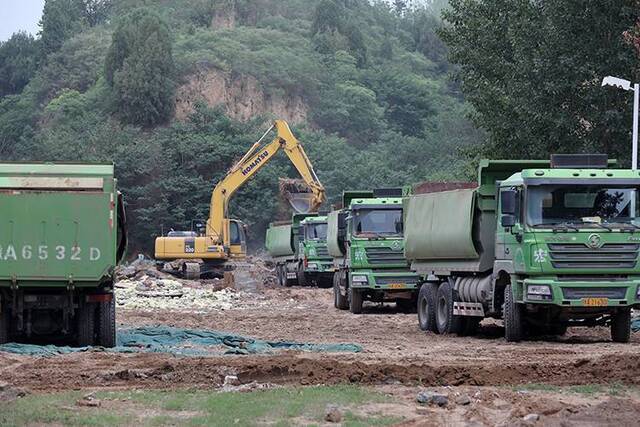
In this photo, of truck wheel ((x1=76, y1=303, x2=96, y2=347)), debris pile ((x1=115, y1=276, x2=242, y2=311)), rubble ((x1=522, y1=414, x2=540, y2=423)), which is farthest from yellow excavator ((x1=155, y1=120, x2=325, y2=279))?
rubble ((x1=522, y1=414, x2=540, y2=423))

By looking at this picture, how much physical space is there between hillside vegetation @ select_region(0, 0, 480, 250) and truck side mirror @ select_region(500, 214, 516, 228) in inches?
2457

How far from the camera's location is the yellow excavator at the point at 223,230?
187ft

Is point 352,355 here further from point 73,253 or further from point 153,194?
point 153,194

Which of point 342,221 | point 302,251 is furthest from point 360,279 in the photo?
point 302,251

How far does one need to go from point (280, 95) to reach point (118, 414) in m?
104

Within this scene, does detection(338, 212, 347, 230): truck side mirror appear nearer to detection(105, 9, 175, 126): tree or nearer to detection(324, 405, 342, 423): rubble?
detection(324, 405, 342, 423): rubble

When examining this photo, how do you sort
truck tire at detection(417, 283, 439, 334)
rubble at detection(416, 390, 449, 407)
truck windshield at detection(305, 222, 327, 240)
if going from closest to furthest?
rubble at detection(416, 390, 449, 407) < truck tire at detection(417, 283, 439, 334) < truck windshield at detection(305, 222, 327, 240)

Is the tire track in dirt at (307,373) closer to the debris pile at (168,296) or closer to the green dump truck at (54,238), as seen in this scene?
the green dump truck at (54,238)

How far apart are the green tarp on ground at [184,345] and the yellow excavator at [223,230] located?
1253 inches

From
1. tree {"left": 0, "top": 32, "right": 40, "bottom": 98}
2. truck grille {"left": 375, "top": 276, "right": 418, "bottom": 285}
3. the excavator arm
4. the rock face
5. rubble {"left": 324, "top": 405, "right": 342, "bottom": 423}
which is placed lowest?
rubble {"left": 324, "top": 405, "right": 342, "bottom": 423}

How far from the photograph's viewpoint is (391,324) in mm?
29484

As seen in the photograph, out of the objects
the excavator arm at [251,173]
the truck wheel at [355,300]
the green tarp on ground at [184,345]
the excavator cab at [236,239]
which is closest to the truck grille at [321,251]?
the excavator arm at [251,173]

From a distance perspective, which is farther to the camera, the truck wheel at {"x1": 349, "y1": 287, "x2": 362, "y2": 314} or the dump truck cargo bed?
the truck wheel at {"x1": 349, "y1": 287, "x2": 362, "y2": 314}

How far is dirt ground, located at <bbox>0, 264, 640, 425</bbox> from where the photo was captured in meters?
13.0
